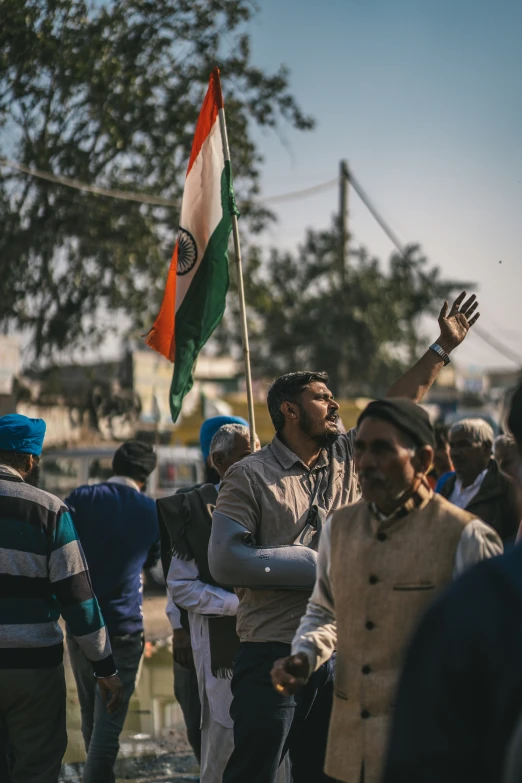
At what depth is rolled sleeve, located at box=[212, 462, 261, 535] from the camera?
3.92m

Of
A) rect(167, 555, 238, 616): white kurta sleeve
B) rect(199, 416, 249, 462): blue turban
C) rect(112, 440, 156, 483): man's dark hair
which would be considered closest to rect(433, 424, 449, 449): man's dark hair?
rect(199, 416, 249, 462): blue turban

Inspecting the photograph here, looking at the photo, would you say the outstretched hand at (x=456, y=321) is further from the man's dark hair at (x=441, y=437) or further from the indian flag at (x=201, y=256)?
the man's dark hair at (x=441, y=437)

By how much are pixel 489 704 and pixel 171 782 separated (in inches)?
195

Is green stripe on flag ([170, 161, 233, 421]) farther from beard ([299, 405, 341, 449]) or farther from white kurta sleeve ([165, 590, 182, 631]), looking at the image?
beard ([299, 405, 341, 449])

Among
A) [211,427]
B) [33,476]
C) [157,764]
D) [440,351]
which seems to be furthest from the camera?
[157,764]

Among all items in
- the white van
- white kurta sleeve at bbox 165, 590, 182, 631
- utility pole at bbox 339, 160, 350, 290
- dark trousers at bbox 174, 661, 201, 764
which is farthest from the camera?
utility pole at bbox 339, 160, 350, 290

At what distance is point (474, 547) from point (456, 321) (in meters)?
1.83

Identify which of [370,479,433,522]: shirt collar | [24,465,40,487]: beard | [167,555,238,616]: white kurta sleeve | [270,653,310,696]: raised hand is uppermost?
[24,465,40,487]: beard

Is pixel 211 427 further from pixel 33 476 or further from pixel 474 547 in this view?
pixel 474 547

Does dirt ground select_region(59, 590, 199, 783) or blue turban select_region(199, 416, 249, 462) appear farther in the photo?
dirt ground select_region(59, 590, 199, 783)

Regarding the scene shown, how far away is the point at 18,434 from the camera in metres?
4.29

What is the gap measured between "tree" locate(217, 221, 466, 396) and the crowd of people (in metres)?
25.2

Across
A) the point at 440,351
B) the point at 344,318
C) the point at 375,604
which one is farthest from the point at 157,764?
the point at 344,318

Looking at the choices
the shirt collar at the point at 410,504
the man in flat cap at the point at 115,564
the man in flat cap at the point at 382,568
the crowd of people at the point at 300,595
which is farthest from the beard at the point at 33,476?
the shirt collar at the point at 410,504
